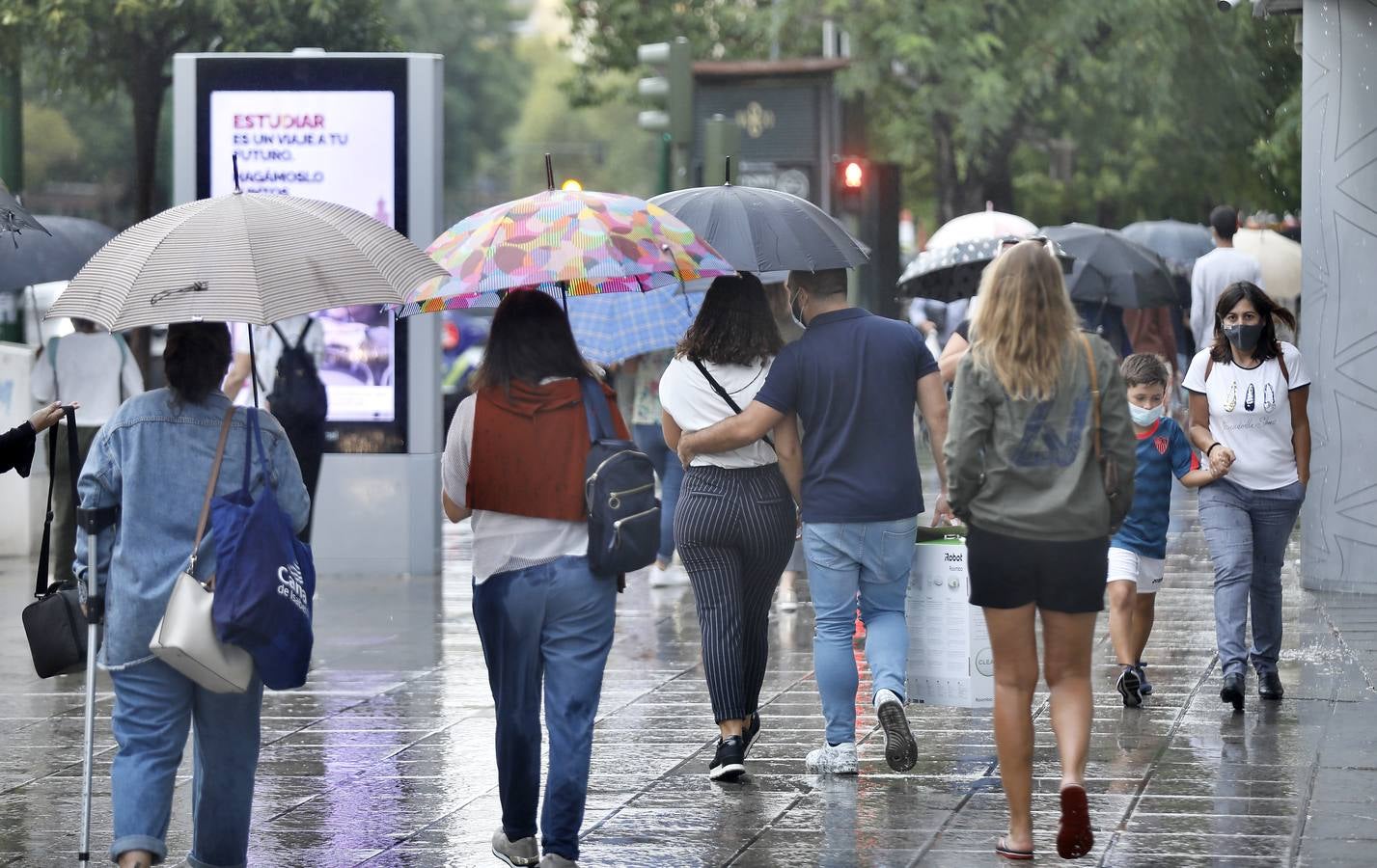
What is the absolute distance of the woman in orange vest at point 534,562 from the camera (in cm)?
573

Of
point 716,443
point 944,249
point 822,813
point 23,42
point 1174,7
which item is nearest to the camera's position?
point 822,813

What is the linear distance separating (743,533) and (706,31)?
81.3 feet

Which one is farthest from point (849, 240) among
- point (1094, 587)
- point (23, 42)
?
point (23, 42)

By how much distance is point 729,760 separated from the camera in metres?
6.97

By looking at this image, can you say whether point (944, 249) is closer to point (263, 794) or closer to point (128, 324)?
point (263, 794)

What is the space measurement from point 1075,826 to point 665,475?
689 cm

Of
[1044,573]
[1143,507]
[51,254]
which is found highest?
[51,254]

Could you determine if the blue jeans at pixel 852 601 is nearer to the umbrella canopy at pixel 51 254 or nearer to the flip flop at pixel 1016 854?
the flip flop at pixel 1016 854

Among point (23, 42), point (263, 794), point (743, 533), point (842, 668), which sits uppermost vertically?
point (23, 42)

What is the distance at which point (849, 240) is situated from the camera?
717 centimetres

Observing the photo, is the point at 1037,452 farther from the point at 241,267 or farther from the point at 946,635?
the point at 241,267

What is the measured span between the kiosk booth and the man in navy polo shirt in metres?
5.92

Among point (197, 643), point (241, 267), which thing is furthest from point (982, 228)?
point (197, 643)

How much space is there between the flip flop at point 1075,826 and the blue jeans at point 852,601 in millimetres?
1396
